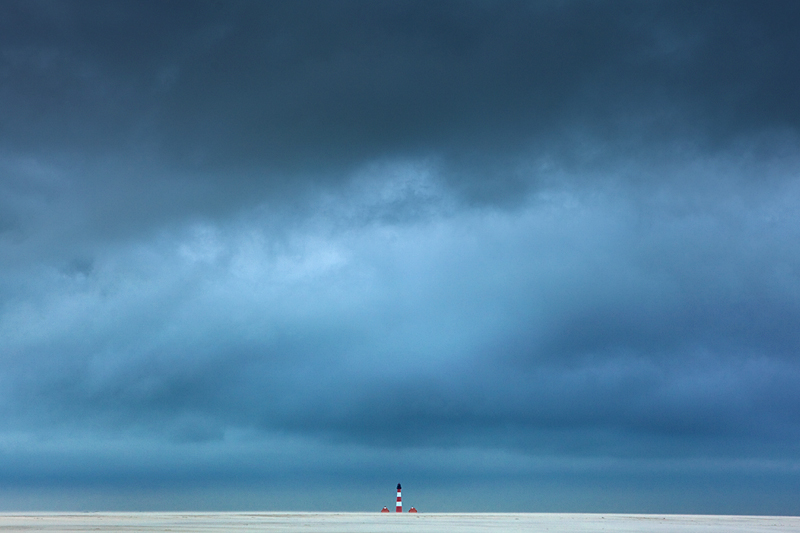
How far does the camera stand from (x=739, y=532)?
111 ft

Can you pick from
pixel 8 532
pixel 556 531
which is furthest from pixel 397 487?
pixel 8 532

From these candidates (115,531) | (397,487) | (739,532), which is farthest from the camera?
(397,487)

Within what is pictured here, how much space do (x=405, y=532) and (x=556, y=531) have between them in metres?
7.63

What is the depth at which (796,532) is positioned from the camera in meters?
34.4

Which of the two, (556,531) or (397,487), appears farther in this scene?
(397,487)

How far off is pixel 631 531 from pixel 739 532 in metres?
5.48

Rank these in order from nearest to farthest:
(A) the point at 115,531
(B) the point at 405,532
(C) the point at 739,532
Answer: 1. (B) the point at 405,532
2. (A) the point at 115,531
3. (C) the point at 739,532

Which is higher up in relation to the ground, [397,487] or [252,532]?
[397,487]

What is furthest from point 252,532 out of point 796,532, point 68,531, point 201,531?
point 796,532

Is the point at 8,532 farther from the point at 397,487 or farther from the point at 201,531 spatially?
the point at 397,487

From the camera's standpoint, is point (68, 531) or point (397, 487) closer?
point (68, 531)

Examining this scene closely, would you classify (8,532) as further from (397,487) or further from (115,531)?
(397,487)

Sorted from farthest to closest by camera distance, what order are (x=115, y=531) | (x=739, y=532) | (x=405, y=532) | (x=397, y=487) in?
(x=397, y=487), (x=739, y=532), (x=115, y=531), (x=405, y=532)

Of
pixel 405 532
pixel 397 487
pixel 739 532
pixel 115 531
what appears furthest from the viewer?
pixel 397 487
